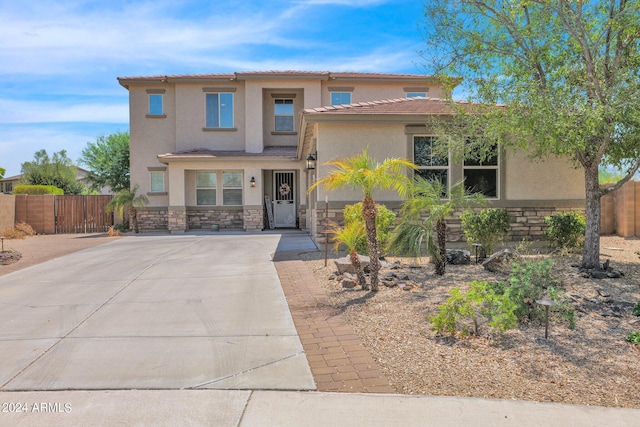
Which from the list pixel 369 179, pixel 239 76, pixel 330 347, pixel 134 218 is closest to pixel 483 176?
pixel 369 179

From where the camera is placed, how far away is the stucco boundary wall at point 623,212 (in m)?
11.8

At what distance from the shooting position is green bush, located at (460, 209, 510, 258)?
30.0 ft

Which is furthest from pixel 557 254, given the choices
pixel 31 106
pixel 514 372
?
pixel 31 106

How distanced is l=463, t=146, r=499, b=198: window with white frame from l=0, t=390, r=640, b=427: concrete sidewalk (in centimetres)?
862

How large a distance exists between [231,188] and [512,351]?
1564 centimetres

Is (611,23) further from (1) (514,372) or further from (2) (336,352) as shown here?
(2) (336,352)

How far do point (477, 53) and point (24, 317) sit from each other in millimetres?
8557

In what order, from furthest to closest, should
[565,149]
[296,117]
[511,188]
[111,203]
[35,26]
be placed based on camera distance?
[296,117]
[111,203]
[511,188]
[35,26]
[565,149]

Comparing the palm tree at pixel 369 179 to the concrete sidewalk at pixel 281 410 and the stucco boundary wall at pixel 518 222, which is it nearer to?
the concrete sidewalk at pixel 281 410

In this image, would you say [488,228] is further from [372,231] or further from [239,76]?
[239,76]

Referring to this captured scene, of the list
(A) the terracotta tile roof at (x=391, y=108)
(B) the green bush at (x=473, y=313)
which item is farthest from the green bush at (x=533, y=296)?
(A) the terracotta tile roof at (x=391, y=108)

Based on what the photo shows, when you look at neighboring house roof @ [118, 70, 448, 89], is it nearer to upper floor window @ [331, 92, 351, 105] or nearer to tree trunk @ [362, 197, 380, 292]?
upper floor window @ [331, 92, 351, 105]

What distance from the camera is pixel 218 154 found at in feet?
58.7

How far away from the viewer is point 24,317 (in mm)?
5473
